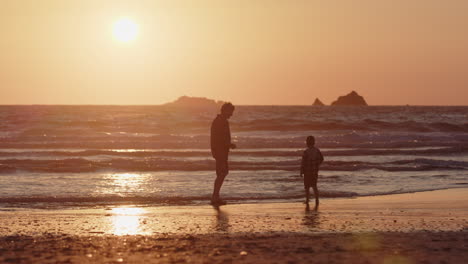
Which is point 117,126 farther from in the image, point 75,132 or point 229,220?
point 229,220

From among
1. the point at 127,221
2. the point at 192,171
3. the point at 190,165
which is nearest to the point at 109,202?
the point at 127,221

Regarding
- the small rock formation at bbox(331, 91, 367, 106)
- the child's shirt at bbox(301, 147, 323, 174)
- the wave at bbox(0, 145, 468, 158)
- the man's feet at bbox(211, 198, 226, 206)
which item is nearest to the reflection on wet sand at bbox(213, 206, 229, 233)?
the man's feet at bbox(211, 198, 226, 206)

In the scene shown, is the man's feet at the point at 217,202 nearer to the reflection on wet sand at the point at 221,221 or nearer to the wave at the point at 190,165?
the reflection on wet sand at the point at 221,221

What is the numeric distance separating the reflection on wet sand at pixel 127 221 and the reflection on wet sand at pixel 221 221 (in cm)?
104

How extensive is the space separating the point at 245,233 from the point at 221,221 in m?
1.42

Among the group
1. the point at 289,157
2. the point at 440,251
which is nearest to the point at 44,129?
the point at 289,157

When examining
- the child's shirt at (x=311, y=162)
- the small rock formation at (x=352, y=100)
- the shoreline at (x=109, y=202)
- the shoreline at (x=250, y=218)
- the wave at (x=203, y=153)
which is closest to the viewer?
the shoreline at (x=250, y=218)

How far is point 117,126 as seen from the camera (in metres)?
54.6

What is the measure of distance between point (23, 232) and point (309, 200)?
6.06 m

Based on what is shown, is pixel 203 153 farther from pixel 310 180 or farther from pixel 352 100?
pixel 352 100

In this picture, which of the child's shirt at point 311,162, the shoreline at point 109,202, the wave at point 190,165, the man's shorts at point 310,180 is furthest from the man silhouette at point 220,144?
the wave at point 190,165

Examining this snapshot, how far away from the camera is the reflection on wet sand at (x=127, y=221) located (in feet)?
30.5

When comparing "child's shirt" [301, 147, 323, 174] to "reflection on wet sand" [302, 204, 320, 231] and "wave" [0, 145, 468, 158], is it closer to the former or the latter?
"reflection on wet sand" [302, 204, 320, 231]

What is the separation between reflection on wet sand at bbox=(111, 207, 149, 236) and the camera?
930 centimetres
